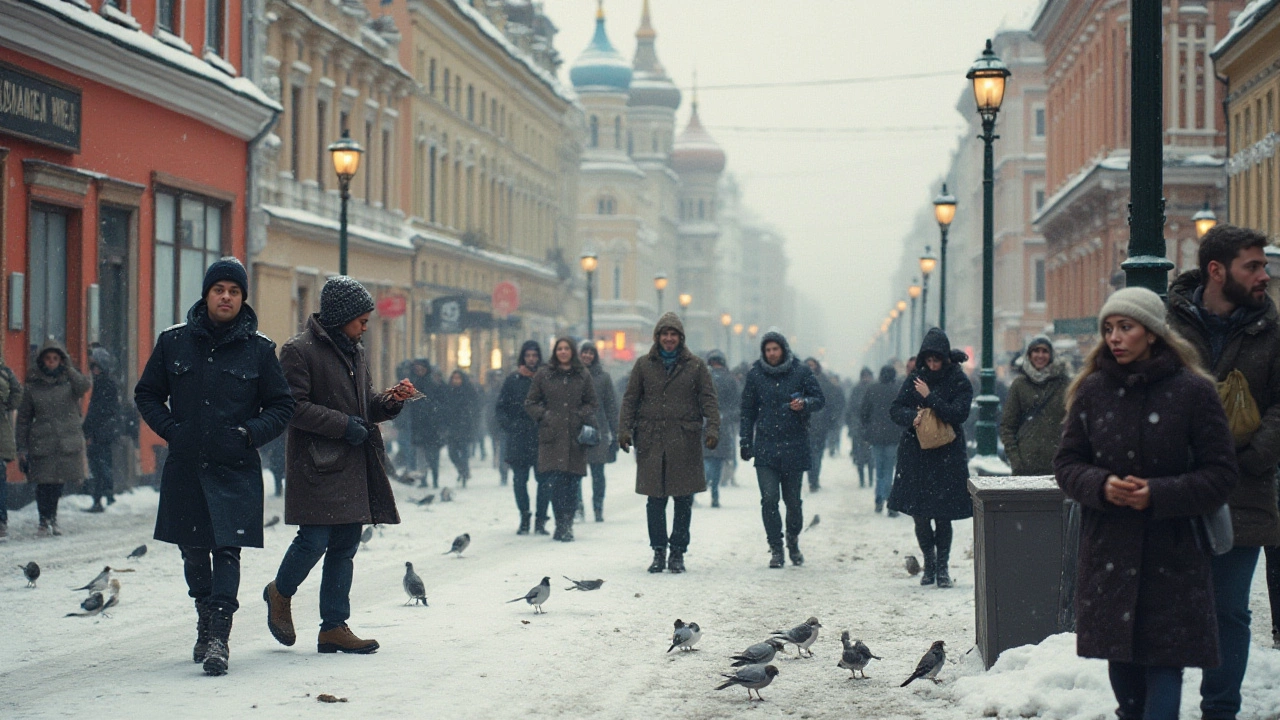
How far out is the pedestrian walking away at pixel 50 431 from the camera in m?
16.8

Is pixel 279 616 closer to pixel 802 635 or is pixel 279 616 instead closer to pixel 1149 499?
pixel 802 635

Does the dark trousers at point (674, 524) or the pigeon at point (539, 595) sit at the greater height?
the dark trousers at point (674, 524)

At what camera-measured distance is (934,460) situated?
12.9 meters

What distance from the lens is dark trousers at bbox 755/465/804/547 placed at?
14.2 m

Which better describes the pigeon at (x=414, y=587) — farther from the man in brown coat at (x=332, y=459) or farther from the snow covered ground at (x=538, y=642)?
the man in brown coat at (x=332, y=459)

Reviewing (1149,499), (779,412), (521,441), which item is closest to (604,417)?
(521,441)

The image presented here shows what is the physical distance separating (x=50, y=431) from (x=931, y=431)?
8779mm

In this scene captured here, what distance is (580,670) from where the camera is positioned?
9.01 meters

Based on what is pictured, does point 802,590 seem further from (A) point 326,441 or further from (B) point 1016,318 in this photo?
(B) point 1016,318

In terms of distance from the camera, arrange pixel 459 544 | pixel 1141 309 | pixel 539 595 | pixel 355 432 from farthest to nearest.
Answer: pixel 459 544 → pixel 539 595 → pixel 355 432 → pixel 1141 309

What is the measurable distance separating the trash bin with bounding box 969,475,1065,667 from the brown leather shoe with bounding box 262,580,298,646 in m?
3.60

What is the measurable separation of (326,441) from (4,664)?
6.61 ft

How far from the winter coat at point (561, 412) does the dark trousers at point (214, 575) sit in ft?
25.5

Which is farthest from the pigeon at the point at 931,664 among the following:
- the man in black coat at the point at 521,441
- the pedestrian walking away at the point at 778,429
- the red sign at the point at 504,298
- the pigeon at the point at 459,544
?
the red sign at the point at 504,298
